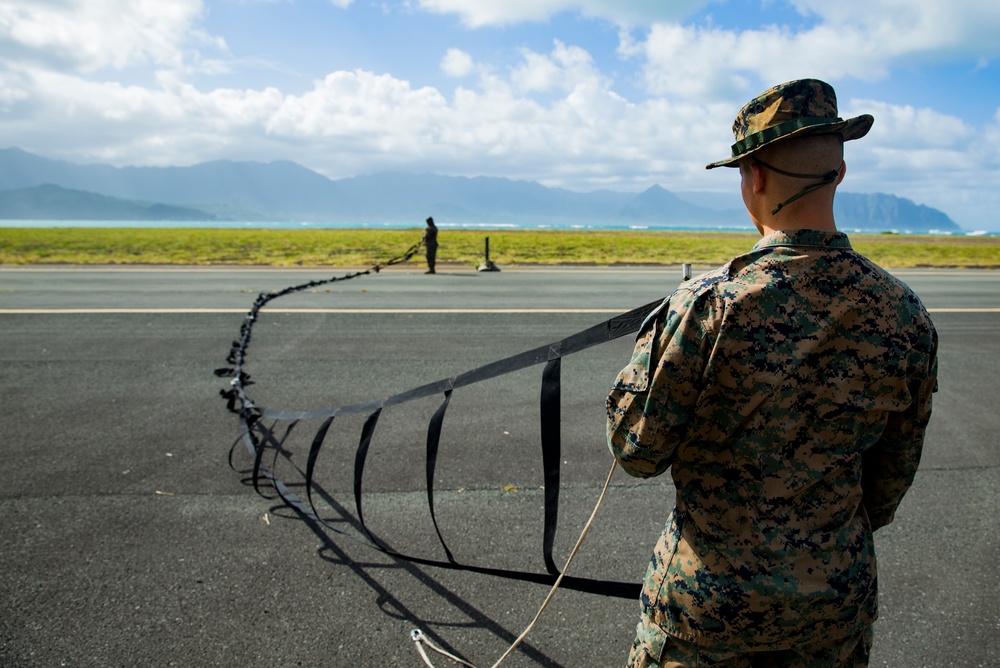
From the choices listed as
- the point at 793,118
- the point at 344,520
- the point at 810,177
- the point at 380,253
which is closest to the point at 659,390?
the point at 810,177

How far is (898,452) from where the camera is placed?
66.5 inches

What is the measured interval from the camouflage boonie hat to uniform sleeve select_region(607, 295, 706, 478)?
16.3 inches

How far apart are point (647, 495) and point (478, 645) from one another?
5.56 ft

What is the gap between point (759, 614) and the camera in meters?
1.54

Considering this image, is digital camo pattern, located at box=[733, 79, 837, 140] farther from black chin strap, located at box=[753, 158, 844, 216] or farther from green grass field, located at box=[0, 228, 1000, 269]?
green grass field, located at box=[0, 228, 1000, 269]

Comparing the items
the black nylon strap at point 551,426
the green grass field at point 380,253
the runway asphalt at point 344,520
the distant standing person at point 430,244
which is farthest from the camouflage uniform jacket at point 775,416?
the green grass field at point 380,253

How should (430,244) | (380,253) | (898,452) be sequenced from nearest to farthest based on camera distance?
(898,452) → (430,244) → (380,253)

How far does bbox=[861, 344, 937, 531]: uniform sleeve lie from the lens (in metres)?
1.63

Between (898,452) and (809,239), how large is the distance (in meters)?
0.62

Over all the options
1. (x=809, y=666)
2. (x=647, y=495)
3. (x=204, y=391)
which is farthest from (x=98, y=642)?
(x=204, y=391)

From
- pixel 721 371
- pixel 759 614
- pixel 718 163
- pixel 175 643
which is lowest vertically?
pixel 175 643

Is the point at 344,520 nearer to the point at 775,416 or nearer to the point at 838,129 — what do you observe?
the point at 775,416

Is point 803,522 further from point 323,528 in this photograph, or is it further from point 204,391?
point 204,391

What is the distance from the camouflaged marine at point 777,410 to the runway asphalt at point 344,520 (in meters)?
1.22
